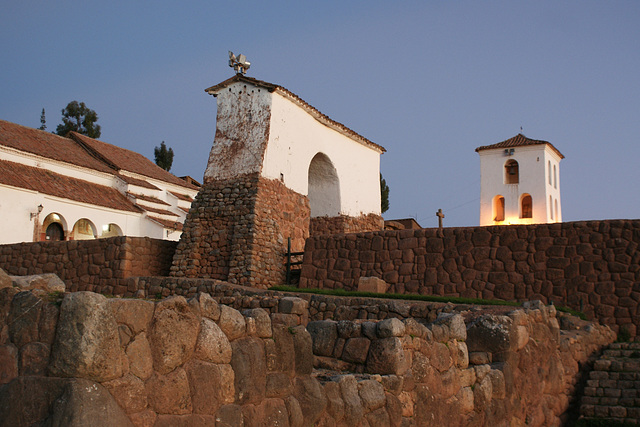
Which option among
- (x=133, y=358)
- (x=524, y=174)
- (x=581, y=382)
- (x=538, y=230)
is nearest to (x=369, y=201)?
(x=538, y=230)

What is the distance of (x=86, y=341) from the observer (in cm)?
279

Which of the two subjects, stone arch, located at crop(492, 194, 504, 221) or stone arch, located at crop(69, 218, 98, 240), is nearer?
stone arch, located at crop(69, 218, 98, 240)

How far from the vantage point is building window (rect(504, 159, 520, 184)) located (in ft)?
107

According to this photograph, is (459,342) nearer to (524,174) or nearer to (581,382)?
(581,382)

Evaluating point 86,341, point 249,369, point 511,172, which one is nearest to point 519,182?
point 511,172

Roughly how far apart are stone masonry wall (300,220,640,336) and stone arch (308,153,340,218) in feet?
15.0

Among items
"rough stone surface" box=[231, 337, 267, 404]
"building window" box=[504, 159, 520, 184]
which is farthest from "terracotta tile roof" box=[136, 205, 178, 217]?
"rough stone surface" box=[231, 337, 267, 404]

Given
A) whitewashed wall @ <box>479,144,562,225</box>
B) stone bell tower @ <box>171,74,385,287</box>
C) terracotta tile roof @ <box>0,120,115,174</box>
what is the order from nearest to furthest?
stone bell tower @ <box>171,74,385,287</box>, terracotta tile roof @ <box>0,120,115,174</box>, whitewashed wall @ <box>479,144,562,225</box>

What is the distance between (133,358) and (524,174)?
31.3 m

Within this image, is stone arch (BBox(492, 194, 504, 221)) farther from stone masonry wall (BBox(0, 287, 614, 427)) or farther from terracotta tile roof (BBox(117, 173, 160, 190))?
stone masonry wall (BBox(0, 287, 614, 427))

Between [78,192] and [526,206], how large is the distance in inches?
862

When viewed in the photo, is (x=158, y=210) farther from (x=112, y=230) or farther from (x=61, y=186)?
(x=61, y=186)

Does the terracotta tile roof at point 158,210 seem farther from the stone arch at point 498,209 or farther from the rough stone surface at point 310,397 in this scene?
the rough stone surface at point 310,397

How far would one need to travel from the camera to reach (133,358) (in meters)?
3.02
